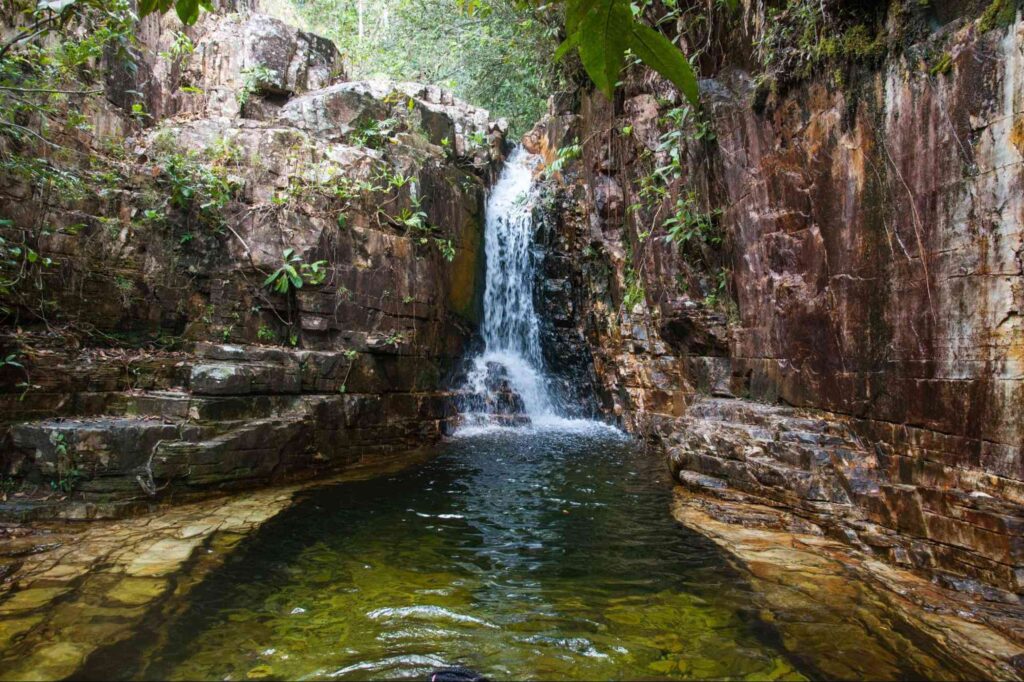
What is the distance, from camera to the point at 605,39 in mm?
1031

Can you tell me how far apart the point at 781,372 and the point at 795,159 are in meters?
2.24

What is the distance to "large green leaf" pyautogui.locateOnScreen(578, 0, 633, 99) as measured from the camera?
1.02 m

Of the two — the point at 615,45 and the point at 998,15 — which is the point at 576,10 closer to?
the point at 615,45

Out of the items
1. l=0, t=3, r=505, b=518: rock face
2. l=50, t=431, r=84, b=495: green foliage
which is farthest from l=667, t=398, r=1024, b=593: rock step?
l=50, t=431, r=84, b=495: green foliage

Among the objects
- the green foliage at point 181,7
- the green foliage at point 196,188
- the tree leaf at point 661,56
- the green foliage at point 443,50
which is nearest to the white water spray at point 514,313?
the green foliage at point 443,50

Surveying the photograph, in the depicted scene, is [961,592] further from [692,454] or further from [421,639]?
[421,639]

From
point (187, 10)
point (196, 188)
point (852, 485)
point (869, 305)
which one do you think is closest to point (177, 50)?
point (196, 188)

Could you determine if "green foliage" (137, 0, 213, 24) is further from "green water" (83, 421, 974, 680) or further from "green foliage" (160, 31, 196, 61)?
"green foliage" (160, 31, 196, 61)

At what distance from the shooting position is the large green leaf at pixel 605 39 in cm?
102

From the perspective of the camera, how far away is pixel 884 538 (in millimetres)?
4273

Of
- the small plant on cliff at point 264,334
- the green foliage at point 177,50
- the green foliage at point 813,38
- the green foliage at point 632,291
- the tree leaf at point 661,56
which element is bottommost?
the small plant on cliff at point 264,334

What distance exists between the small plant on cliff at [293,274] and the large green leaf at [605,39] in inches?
283

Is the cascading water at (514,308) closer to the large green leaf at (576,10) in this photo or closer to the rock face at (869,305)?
the rock face at (869,305)

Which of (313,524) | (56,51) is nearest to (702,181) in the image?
(313,524)
